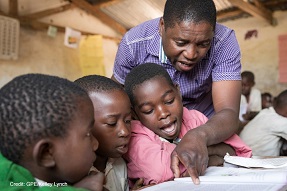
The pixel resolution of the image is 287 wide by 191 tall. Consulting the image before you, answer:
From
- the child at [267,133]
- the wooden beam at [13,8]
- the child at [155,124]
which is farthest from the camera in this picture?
the wooden beam at [13,8]

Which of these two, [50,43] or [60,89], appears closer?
[60,89]

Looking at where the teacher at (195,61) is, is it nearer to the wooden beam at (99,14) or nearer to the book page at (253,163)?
the book page at (253,163)

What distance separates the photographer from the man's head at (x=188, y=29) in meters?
1.29

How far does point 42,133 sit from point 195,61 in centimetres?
81

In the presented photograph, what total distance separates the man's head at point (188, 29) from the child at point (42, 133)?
640 mm

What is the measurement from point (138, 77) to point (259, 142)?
183 centimetres

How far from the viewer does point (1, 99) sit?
714mm

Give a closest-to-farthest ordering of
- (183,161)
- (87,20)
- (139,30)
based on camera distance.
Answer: (183,161)
(139,30)
(87,20)

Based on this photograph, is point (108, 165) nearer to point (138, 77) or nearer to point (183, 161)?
point (183, 161)

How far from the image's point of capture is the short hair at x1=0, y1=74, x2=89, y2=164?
694 mm

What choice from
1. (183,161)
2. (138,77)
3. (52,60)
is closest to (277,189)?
(183,161)

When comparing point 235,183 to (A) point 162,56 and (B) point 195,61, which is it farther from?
(A) point 162,56

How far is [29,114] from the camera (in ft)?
2.27

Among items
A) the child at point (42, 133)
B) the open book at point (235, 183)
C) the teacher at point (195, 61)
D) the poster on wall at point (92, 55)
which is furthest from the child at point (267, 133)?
the poster on wall at point (92, 55)
